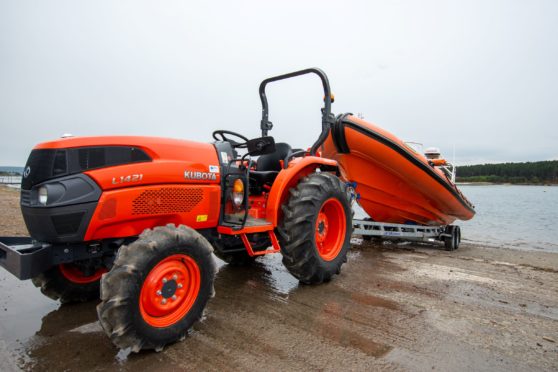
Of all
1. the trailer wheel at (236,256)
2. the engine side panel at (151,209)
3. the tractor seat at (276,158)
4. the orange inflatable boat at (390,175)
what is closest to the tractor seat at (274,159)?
the tractor seat at (276,158)

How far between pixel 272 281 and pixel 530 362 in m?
2.23

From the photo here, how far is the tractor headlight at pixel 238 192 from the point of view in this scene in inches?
120

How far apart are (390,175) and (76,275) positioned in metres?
4.47

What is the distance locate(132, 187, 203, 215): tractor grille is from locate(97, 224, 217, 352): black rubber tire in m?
0.28

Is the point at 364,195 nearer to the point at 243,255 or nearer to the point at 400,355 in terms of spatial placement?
the point at 243,255

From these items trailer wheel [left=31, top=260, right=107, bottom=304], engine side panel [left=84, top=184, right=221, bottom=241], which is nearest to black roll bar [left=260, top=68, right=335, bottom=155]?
engine side panel [left=84, top=184, right=221, bottom=241]

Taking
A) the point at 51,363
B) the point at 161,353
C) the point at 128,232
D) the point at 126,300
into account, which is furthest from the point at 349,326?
the point at 51,363

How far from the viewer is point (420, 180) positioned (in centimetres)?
548

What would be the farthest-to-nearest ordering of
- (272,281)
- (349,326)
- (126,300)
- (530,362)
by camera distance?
(272,281) < (349,326) < (530,362) < (126,300)

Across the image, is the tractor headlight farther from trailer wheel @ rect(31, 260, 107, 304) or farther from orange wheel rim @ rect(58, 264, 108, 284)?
orange wheel rim @ rect(58, 264, 108, 284)

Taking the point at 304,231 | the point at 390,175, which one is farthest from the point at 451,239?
the point at 304,231

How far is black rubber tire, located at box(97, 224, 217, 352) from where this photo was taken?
192cm

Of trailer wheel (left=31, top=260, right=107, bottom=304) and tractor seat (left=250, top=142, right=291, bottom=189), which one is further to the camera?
tractor seat (left=250, top=142, right=291, bottom=189)

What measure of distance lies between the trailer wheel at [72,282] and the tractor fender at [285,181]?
147 centimetres
